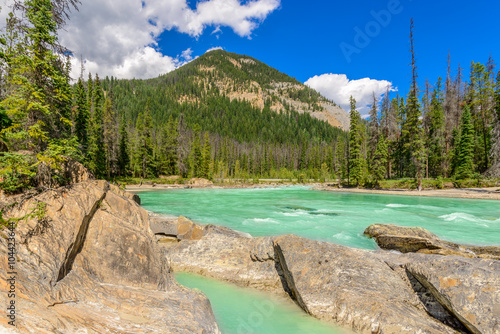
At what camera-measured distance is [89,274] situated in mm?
4660

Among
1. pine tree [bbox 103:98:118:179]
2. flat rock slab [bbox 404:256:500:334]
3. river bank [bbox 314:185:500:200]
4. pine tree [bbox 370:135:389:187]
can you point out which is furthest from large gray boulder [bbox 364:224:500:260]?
pine tree [bbox 103:98:118:179]

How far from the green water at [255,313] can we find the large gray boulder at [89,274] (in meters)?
0.88

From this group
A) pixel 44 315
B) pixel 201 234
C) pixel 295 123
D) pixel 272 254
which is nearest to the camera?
pixel 44 315

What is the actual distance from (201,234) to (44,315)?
7.70 meters

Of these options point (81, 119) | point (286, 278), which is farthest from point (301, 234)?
point (81, 119)

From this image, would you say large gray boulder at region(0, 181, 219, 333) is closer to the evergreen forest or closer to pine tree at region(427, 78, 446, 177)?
the evergreen forest

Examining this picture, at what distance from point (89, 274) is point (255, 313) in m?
3.91

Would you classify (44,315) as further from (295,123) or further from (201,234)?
(295,123)

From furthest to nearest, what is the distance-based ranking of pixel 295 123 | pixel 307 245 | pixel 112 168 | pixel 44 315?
pixel 295 123 < pixel 112 168 < pixel 307 245 < pixel 44 315

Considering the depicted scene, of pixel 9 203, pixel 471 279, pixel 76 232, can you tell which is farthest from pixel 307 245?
pixel 9 203

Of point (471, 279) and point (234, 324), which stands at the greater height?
point (471, 279)

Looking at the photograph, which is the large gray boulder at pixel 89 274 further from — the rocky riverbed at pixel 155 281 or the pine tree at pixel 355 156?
the pine tree at pixel 355 156

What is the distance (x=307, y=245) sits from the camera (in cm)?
715

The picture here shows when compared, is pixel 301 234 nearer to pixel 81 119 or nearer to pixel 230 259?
pixel 230 259
